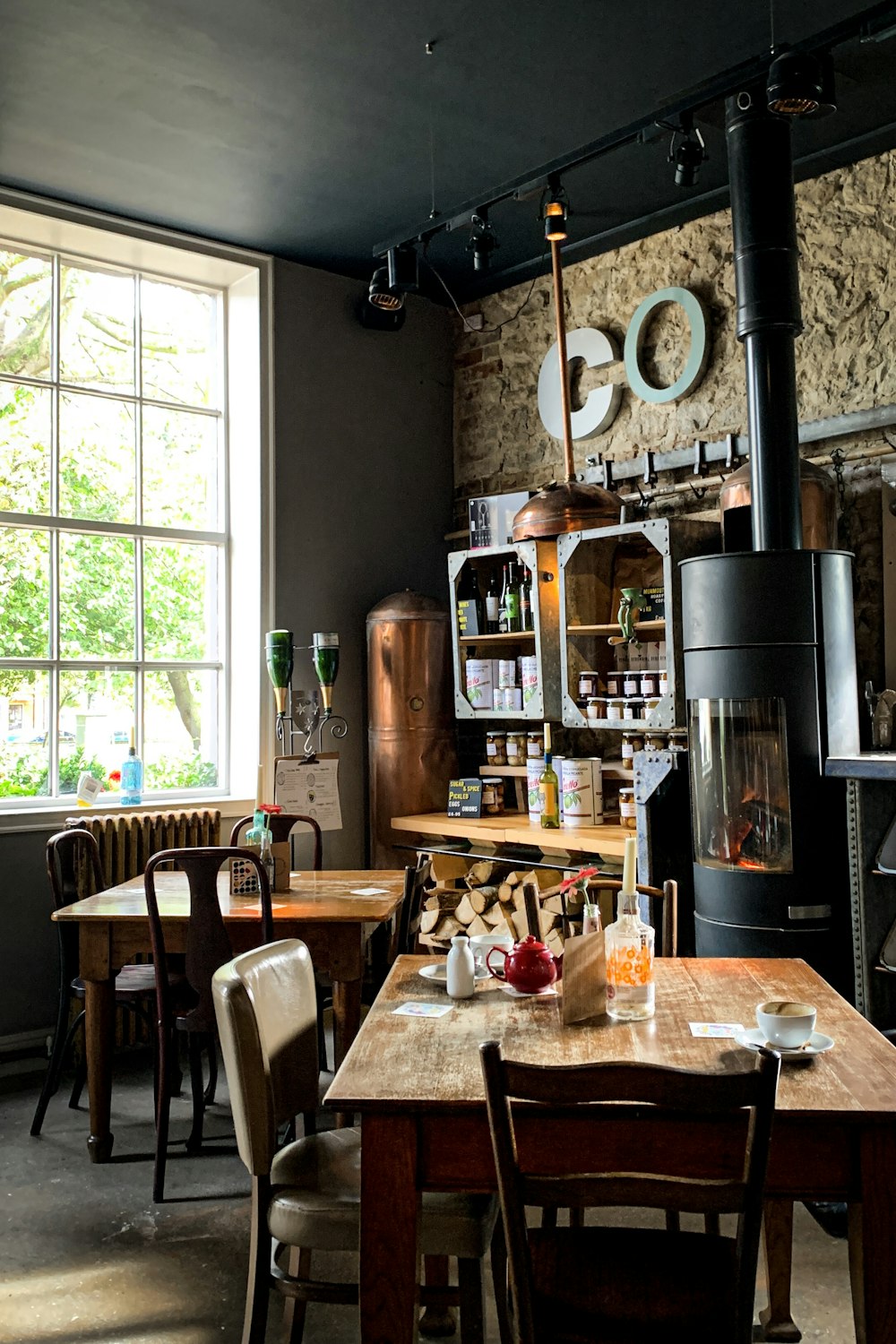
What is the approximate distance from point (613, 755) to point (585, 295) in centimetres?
232

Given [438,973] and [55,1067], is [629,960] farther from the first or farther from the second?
[55,1067]

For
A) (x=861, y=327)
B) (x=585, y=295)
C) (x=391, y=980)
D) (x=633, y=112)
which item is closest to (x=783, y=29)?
(x=633, y=112)

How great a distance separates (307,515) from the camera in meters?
5.80

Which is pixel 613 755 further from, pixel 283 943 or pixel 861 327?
pixel 283 943

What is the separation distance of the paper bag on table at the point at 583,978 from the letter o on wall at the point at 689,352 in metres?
3.42

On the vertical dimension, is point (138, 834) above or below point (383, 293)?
below

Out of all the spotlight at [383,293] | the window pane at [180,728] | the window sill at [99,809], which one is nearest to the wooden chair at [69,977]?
the window sill at [99,809]

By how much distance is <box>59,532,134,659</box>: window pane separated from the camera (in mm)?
5270

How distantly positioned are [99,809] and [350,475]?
215cm

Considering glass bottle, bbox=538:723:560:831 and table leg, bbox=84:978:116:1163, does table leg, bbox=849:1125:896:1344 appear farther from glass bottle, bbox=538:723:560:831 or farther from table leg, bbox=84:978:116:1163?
glass bottle, bbox=538:723:560:831

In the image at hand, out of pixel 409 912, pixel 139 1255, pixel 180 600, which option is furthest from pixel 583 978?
pixel 180 600

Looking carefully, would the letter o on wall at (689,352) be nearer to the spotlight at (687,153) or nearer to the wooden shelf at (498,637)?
the spotlight at (687,153)

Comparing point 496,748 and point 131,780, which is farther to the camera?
point 496,748

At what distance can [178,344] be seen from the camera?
5.71m
